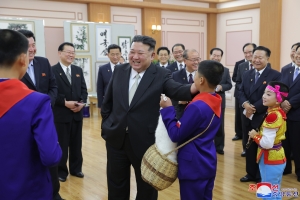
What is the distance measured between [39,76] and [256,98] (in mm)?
2379

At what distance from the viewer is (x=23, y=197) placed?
1.46m

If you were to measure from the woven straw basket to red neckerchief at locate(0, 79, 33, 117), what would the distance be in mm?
913

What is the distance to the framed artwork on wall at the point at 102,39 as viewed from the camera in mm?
8805

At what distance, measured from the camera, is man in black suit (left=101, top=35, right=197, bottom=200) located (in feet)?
7.64

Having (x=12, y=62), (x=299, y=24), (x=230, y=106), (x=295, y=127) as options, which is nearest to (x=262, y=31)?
(x=299, y=24)

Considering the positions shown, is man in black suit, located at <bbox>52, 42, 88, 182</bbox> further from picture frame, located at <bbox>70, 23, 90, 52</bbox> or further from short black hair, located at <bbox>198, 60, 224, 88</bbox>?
picture frame, located at <bbox>70, 23, 90, 52</bbox>

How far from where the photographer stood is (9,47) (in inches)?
56.4

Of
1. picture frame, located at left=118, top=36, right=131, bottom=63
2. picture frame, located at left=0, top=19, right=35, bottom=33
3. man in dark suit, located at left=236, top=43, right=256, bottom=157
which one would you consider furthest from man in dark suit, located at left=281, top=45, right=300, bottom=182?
picture frame, located at left=0, top=19, right=35, bottom=33

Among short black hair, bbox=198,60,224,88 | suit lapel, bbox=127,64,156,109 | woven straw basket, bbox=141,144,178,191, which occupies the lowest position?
woven straw basket, bbox=141,144,178,191

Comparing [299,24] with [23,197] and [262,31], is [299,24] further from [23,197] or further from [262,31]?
[23,197]

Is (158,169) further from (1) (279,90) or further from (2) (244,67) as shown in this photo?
(2) (244,67)

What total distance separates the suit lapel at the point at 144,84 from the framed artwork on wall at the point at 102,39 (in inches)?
265

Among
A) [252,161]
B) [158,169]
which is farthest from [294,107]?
[158,169]

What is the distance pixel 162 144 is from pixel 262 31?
7859 millimetres
